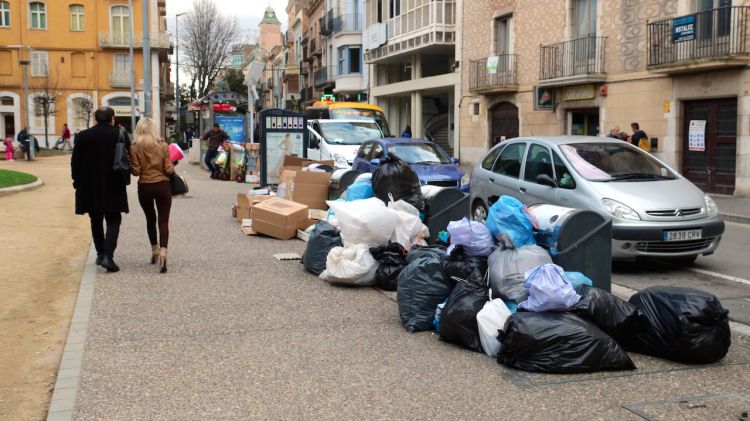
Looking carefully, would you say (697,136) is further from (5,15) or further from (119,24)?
(5,15)

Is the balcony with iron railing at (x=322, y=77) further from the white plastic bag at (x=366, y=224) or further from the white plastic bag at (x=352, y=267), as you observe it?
the white plastic bag at (x=352, y=267)

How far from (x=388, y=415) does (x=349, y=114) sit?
23751 mm

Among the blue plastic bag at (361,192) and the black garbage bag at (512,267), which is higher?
the blue plastic bag at (361,192)

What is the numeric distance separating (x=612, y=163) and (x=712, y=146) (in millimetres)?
11699

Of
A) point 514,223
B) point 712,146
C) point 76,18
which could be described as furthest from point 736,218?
point 76,18

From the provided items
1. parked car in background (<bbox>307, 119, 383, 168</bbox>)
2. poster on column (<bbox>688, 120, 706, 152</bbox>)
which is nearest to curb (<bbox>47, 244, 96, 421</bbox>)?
parked car in background (<bbox>307, 119, 383, 168</bbox>)

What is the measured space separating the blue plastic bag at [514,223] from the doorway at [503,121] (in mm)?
23075

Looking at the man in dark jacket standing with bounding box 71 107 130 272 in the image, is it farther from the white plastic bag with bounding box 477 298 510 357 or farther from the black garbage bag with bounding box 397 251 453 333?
the white plastic bag with bounding box 477 298 510 357

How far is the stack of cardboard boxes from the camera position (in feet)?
35.7

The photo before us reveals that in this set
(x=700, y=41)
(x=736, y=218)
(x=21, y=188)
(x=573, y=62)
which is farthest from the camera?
(x=573, y=62)

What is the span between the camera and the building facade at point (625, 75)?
737 inches

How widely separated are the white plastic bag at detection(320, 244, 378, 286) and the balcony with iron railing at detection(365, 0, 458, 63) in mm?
27629

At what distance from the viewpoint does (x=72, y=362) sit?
512 cm

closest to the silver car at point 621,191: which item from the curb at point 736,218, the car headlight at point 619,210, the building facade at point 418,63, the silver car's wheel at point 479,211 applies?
the car headlight at point 619,210
